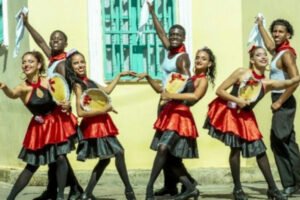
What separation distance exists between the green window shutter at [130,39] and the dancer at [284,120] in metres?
2.03

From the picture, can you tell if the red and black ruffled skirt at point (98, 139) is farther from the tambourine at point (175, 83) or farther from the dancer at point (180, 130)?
the tambourine at point (175, 83)

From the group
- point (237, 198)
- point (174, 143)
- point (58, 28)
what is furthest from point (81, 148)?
point (58, 28)

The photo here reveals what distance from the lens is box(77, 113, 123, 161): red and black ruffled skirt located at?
10.9 metres

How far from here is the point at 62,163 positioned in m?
10.9

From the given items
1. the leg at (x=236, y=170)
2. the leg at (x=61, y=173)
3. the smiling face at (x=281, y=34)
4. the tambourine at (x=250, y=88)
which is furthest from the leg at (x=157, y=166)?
the smiling face at (x=281, y=34)

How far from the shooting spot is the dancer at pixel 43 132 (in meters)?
10.9

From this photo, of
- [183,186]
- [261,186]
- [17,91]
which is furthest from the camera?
[261,186]

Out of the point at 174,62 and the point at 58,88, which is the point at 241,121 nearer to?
the point at 174,62

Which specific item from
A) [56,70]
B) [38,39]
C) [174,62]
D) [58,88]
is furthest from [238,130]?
[38,39]

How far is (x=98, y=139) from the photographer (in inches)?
430

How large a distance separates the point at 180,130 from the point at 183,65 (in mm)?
799

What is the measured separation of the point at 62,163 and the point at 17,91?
0.85 m

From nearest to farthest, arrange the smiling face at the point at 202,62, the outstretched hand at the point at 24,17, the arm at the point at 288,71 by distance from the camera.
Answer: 1. the smiling face at the point at 202,62
2. the arm at the point at 288,71
3. the outstretched hand at the point at 24,17

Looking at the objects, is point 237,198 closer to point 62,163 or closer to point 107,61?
point 62,163
